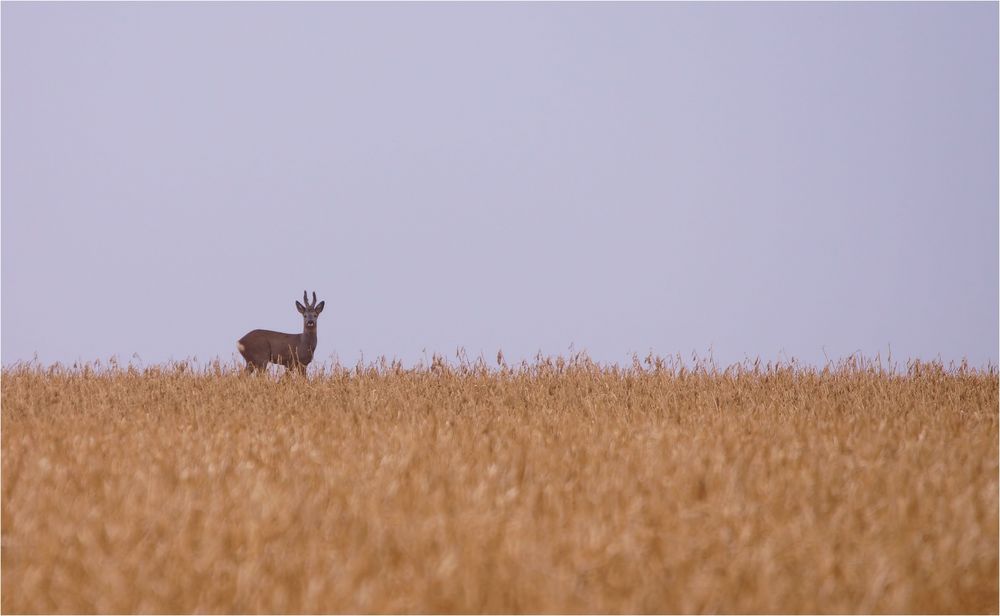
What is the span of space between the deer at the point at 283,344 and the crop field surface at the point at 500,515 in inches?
307

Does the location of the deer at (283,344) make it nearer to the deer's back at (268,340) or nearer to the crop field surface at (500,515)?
the deer's back at (268,340)

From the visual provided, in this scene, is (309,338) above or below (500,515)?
above

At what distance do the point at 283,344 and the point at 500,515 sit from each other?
13.7 meters

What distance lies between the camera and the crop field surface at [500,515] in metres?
3.93

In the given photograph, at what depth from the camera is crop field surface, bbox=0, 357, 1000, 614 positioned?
3.93 m

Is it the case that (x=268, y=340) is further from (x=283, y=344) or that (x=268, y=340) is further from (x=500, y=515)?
(x=500, y=515)

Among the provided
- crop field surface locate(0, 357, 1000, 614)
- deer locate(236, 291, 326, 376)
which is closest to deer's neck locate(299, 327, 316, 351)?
deer locate(236, 291, 326, 376)

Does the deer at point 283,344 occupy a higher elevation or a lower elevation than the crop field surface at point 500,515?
higher

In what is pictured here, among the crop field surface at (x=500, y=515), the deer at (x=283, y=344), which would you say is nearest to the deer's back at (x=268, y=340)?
the deer at (x=283, y=344)

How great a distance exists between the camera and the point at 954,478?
5891 millimetres

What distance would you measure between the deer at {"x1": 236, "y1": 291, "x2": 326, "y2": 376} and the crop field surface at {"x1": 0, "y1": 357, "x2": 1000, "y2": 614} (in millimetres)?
7806

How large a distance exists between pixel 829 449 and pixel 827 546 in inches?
112

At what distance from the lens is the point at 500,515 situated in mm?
4785

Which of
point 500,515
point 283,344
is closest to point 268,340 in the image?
point 283,344
